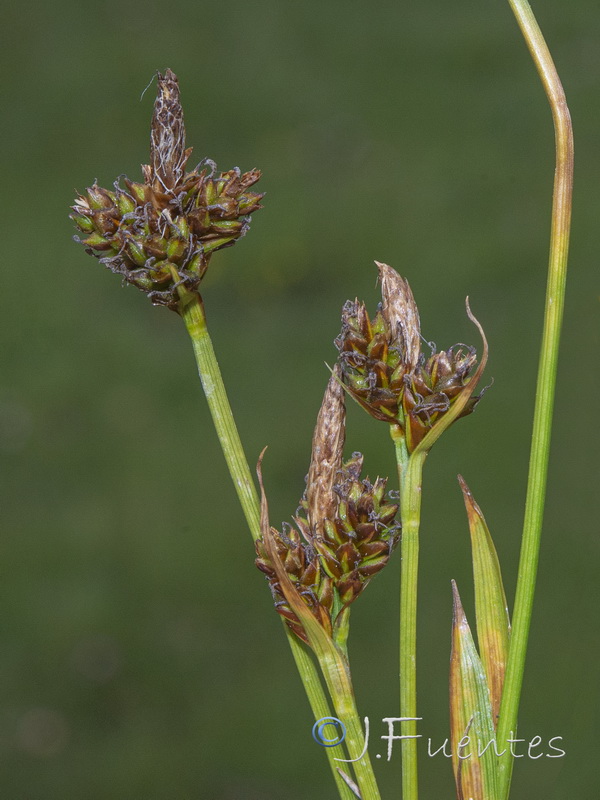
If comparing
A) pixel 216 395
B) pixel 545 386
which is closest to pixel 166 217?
pixel 216 395

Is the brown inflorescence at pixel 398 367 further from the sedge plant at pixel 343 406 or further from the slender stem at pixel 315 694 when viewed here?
the slender stem at pixel 315 694

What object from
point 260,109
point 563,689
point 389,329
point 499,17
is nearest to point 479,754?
point 389,329

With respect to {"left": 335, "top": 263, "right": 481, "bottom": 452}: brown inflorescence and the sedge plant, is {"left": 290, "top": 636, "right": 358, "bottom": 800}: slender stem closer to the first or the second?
the sedge plant

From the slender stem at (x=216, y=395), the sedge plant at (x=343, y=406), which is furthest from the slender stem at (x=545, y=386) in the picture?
the slender stem at (x=216, y=395)

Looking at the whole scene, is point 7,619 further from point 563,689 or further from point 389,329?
point 389,329

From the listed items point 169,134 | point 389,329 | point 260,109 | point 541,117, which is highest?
point 260,109

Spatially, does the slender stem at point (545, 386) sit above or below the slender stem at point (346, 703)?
above

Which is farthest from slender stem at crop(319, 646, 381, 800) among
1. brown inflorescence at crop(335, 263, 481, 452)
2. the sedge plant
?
brown inflorescence at crop(335, 263, 481, 452)
